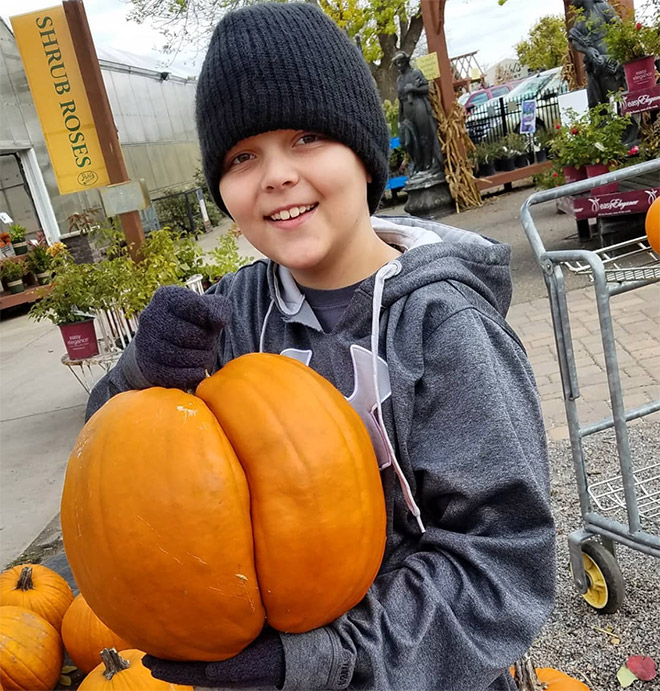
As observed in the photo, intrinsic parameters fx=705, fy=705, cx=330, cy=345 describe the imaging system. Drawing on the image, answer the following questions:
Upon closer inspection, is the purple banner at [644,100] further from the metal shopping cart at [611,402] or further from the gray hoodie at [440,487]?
the gray hoodie at [440,487]

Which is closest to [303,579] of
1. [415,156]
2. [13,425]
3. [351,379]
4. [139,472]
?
[139,472]

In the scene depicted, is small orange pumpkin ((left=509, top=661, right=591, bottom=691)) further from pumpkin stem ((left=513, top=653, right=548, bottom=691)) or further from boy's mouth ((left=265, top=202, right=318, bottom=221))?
boy's mouth ((left=265, top=202, right=318, bottom=221))

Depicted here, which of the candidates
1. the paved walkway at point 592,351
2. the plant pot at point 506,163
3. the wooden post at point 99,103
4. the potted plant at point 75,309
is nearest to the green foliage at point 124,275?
the potted plant at point 75,309

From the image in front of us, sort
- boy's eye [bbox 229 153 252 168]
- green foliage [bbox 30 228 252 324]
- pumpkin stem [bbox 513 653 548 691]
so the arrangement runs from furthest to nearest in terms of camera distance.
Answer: green foliage [bbox 30 228 252 324] → pumpkin stem [bbox 513 653 548 691] → boy's eye [bbox 229 153 252 168]

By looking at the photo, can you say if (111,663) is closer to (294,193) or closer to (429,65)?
(294,193)

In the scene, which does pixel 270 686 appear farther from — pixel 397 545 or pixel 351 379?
pixel 351 379

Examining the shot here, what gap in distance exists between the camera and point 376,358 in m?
1.21

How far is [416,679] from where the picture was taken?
1069 mm

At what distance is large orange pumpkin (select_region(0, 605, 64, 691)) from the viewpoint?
225cm

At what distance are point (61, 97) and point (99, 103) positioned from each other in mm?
347

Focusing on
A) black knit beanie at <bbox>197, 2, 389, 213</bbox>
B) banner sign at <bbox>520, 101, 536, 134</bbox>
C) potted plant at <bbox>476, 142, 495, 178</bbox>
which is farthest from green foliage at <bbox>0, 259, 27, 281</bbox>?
black knit beanie at <bbox>197, 2, 389, 213</bbox>

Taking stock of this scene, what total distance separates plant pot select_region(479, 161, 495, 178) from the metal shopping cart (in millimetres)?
10472

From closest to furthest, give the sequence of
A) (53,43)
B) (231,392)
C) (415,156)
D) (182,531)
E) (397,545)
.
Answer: (182,531), (231,392), (397,545), (53,43), (415,156)

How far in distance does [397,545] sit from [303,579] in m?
0.28
